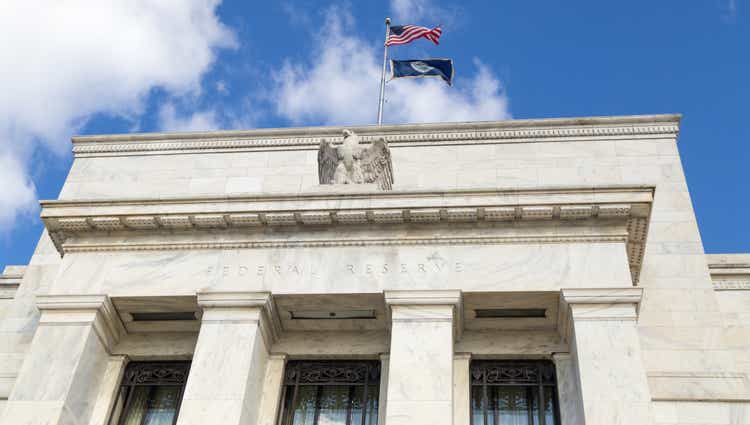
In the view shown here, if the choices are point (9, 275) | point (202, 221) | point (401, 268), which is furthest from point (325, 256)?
point (9, 275)

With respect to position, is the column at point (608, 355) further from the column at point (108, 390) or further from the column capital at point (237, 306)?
the column at point (108, 390)

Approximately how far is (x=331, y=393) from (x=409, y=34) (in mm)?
16758

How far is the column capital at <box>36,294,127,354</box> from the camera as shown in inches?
744

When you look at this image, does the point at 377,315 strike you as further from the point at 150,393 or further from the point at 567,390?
the point at 150,393

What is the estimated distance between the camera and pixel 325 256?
19.2 meters

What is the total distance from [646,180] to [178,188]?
14.7 meters

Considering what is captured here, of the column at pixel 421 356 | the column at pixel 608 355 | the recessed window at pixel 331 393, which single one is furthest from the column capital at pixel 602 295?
the recessed window at pixel 331 393

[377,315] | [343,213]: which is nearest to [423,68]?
[343,213]

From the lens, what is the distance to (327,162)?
22109 mm

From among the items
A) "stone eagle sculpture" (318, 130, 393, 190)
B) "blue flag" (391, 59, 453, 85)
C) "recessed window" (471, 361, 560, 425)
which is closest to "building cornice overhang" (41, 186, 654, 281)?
"stone eagle sculpture" (318, 130, 393, 190)

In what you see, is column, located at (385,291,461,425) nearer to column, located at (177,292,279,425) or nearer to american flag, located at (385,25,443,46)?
column, located at (177,292,279,425)

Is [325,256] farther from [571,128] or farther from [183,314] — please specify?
[571,128]

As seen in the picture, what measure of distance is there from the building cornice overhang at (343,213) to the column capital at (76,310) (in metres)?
1.52

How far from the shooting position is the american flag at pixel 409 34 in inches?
1211
